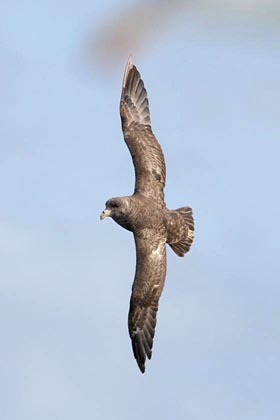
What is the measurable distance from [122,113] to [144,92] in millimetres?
1004

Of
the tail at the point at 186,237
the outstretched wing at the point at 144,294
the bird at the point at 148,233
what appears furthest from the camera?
the tail at the point at 186,237

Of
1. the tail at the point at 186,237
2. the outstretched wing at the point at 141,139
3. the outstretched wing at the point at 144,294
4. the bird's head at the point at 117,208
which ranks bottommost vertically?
the outstretched wing at the point at 144,294

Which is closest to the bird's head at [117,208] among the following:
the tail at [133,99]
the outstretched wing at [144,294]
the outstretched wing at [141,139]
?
the outstretched wing at [144,294]

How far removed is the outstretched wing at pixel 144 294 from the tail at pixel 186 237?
1.76m

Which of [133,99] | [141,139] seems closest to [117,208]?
[141,139]

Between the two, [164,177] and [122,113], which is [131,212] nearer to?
[164,177]

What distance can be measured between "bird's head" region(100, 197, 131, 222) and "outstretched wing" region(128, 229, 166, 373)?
925 mm

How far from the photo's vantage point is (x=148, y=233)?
35.6 meters

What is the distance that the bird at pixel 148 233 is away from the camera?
35.3 m

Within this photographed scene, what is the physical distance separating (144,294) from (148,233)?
5.79 feet

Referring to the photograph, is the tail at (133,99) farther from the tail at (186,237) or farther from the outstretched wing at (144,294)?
the outstretched wing at (144,294)

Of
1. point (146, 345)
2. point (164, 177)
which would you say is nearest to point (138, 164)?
point (164, 177)

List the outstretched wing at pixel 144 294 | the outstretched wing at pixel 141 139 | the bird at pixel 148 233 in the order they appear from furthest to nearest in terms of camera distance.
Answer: the outstretched wing at pixel 141 139
the outstretched wing at pixel 144 294
the bird at pixel 148 233

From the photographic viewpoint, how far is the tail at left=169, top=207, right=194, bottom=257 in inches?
1475
